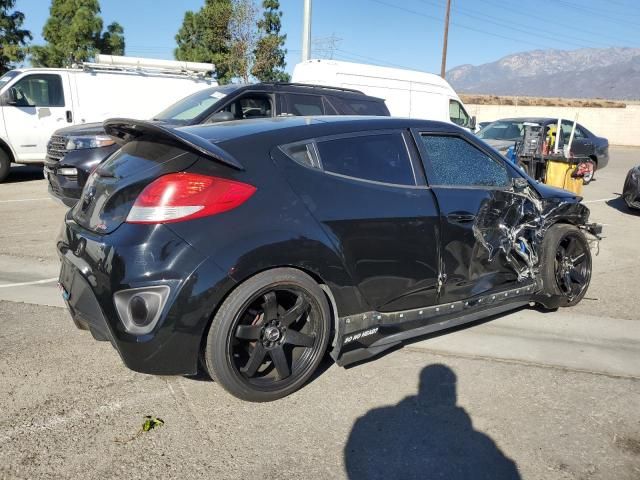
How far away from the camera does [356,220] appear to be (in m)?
3.12

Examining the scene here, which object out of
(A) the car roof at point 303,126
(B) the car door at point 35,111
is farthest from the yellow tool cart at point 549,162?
(B) the car door at point 35,111

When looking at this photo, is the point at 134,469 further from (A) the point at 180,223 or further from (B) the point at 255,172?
(B) the point at 255,172

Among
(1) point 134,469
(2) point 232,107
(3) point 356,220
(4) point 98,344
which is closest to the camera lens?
(1) point 134,469

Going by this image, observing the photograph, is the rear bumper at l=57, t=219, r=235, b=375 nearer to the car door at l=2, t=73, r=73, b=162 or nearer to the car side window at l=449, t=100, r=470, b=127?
Result: the car door at l=2, t=73, r=73, b=162

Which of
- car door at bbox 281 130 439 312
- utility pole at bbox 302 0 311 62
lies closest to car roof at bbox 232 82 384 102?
car door at bbox 281 130 439 312

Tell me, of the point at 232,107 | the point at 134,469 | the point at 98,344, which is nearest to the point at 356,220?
the point at 134,469

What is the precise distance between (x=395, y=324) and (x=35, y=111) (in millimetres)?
10506

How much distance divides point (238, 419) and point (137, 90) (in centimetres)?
1097

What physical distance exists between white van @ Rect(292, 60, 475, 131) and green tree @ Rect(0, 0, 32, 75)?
17683 mm

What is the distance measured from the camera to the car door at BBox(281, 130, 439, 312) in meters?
3.05

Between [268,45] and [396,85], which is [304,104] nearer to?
[396,85]

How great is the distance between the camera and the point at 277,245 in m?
2.81

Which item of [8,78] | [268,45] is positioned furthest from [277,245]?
[268,45]

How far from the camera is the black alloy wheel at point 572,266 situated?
4.55 m
